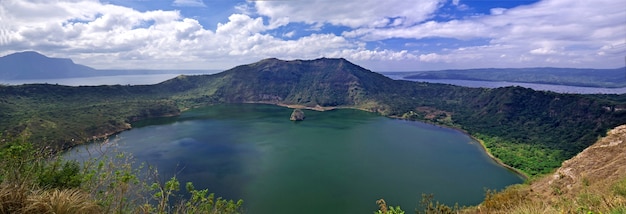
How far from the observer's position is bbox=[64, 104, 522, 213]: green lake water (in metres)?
30.6

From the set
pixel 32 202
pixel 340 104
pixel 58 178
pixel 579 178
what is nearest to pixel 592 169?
pixel 579 178

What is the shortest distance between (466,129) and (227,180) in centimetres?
5502

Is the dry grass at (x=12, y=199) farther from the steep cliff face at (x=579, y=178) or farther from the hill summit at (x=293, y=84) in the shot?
the hill summit at (x=293, y=84)

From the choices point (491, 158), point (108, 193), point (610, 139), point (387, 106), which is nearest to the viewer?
point (108, 193)

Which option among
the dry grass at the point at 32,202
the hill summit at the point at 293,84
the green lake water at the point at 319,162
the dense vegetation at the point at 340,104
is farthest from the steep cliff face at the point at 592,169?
the hill summit at the point at 293,84

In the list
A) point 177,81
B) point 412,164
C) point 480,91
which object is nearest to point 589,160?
point 412,164

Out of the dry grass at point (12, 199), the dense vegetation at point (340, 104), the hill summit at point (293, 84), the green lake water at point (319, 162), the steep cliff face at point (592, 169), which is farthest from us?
the hill summit at point (293, 84)

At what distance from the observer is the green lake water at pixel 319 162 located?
30625 millimetres

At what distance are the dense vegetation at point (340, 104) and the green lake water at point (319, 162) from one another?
6835mm

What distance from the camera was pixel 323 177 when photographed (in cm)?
3628

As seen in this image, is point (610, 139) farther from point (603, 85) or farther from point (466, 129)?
point (603, 85)

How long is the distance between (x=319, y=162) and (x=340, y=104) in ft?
240

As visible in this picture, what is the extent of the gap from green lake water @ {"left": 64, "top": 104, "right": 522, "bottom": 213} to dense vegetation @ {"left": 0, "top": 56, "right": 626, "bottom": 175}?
684cm

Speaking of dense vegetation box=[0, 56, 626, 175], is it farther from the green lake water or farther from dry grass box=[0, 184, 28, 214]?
the green lake water
